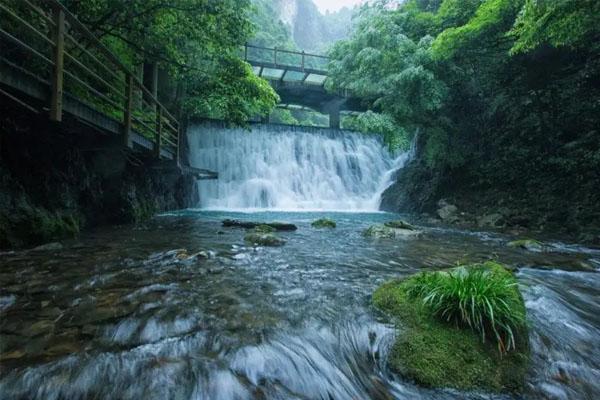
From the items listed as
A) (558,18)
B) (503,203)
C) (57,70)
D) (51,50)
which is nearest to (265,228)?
(57,70)

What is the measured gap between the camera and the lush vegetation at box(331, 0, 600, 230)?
31.4 feet

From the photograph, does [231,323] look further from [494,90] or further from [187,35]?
[494,90]

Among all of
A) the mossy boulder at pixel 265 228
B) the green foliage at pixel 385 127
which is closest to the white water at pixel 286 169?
the green foliage at pixel 385 127

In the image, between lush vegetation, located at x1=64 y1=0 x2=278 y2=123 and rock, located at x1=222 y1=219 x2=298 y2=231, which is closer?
lush vegetation, located at x1=64 y1=0 x2=278 y2=123

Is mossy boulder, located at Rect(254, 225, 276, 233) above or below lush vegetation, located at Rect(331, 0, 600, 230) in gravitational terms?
below

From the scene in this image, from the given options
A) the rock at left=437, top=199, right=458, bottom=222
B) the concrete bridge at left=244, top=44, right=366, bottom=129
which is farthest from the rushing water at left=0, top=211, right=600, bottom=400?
the concrete bridge at left=244, top=44, right=366, bottom=129

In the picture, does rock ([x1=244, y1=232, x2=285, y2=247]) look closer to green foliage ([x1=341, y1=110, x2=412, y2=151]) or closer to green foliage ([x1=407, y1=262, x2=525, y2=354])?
green foliage ([x1=407, y1=262, x2=525, y2=354])

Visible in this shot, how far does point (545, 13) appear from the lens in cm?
704

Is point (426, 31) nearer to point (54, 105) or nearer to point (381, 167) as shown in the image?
point (381, 167)

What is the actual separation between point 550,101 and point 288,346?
12254mm

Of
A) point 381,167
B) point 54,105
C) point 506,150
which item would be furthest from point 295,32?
point 54,105

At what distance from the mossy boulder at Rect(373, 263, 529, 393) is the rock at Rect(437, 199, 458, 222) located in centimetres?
1045

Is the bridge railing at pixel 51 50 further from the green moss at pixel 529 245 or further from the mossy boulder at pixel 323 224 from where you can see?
the green moss at pixel 529 245

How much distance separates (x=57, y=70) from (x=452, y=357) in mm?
5550
